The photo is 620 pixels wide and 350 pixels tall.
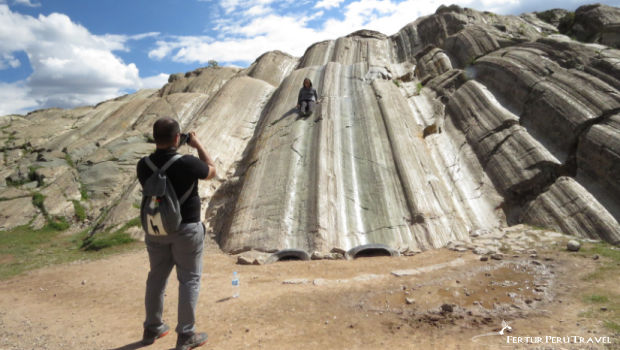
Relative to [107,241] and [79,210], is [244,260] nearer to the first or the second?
[107,241]

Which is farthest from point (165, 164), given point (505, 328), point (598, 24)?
point (598, 24)

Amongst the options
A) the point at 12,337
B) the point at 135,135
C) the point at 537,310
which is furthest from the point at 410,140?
the point at 135,135

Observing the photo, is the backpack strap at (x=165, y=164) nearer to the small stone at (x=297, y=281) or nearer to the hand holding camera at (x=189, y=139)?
the hand holding camera at (x=189, y=139)

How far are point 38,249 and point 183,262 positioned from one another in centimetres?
1089

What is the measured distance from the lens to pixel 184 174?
384 centimetres

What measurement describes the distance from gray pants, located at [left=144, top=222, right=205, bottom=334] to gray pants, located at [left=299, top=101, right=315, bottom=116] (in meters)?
11.0

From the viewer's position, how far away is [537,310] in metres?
4.96

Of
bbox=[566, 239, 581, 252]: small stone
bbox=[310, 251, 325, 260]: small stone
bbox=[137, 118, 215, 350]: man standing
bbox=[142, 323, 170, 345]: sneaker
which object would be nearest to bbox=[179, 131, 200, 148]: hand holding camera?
bbox=[137, 118, 215, 350]: man standing

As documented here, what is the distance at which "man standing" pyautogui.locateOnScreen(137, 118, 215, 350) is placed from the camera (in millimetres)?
3855

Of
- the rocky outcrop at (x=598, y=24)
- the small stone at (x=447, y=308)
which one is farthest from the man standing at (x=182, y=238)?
the rocky outcrop at (x=598, y=24)

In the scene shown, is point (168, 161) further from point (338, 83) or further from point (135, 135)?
point (135, 135)

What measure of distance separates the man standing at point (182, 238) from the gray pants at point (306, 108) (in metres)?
10.7

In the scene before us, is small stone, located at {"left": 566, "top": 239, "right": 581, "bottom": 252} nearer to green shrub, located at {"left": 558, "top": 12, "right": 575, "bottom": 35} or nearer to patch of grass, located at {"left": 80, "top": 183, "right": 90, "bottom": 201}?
green shrub, located at {"left": 558, "top": 12, "right": 575, "bottom": 35}

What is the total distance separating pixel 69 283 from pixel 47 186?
423 inches
